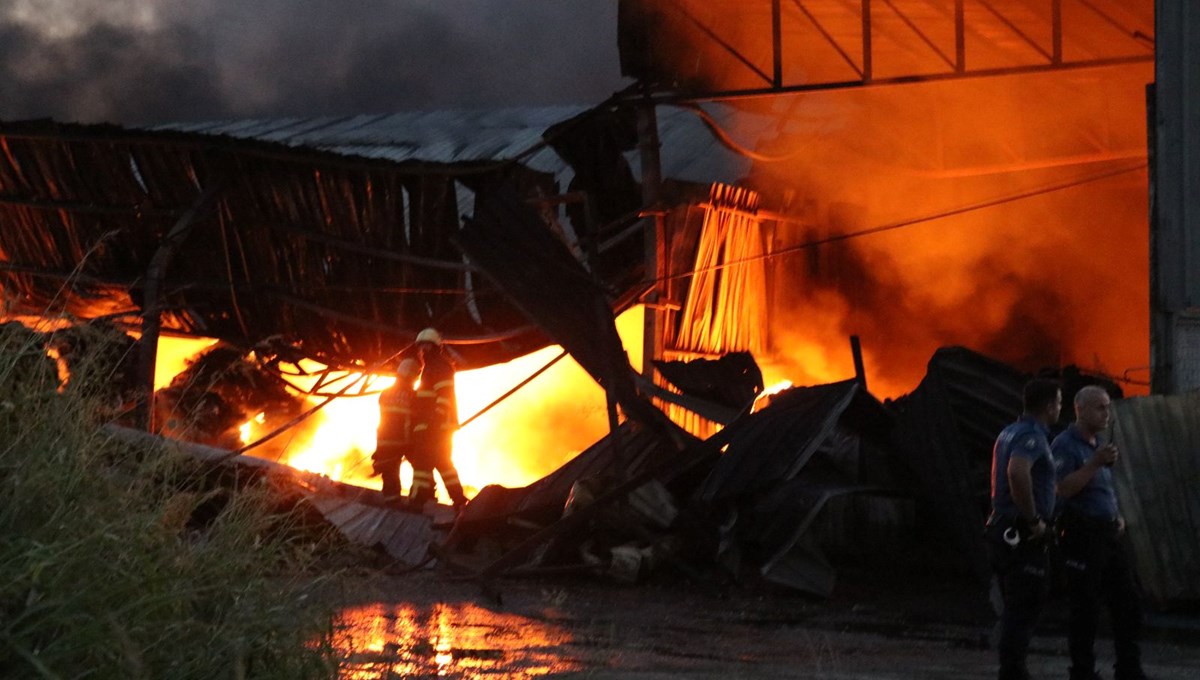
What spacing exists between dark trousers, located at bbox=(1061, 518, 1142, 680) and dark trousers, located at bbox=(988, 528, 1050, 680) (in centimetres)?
34

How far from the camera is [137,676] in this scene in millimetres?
4066

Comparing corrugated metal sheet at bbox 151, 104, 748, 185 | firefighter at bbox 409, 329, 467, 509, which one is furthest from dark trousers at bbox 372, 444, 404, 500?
corrugated metal sheet at bbox 151, 104, 748, 185

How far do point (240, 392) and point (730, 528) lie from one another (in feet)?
32.8

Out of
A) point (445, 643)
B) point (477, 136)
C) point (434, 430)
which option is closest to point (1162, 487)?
point (445, 643)

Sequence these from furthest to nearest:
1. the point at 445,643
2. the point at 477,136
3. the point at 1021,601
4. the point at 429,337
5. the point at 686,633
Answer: the point at 477,136, the point at 429,337, the point at 686,633, the point at 445,643, the point at 1021,601

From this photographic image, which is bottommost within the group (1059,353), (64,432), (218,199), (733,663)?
(733,663)

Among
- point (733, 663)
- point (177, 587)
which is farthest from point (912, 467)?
point (177, 587)

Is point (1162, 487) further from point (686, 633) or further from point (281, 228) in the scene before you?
point (281, 228)

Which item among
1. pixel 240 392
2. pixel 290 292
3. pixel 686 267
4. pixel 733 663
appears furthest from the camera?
pixel 240 392

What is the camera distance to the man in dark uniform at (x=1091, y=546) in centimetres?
691

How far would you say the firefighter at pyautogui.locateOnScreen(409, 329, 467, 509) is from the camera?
13844 mm

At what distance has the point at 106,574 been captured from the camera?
4.78 metres

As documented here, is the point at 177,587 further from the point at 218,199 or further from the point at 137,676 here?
the point at 218,199

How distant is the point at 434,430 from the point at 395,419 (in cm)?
50
